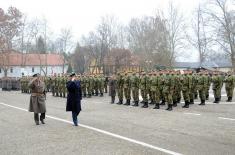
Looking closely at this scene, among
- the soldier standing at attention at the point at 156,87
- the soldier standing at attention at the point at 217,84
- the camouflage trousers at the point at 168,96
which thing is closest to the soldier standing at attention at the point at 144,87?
the soldier standing at attention at the point at 156,87

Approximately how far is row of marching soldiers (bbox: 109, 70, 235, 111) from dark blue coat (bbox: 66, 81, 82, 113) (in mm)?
5732

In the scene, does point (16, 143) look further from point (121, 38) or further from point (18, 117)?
point (121, 38)

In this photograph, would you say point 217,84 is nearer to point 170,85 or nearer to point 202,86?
point 202,86

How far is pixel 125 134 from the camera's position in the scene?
37.9ft

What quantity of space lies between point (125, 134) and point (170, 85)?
24.9 feet

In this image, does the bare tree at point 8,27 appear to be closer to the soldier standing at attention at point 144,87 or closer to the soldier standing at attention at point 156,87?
the soldier standing at attention at point 144,87

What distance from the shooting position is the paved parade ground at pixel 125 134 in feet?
31.0

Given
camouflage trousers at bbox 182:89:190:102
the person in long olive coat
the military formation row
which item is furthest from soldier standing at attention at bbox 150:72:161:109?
the military formation row

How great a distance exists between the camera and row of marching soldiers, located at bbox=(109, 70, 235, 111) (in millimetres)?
18922

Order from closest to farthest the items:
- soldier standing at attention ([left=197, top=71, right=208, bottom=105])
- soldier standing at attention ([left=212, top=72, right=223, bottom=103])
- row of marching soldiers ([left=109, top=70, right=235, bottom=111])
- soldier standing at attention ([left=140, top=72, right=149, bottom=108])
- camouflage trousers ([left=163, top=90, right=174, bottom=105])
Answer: camouflage trousers ([left=163, top=90, right=174, bottom=105])
row of marching soldiers ([left=109, top=70, right=235, bottom=111])
soldier standing at attention ([left=140, top=72, right=149, bottom=108])
soldier standing at attention ([left=197, top=71, right=208, bottom=105])
soldier standing at attention ([left=212, top=72, right=223, bottom=103])

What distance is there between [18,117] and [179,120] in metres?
6.47

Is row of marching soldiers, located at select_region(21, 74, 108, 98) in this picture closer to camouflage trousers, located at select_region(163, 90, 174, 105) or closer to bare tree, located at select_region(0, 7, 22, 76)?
camouflage trousers, located at select_region(163, 90, 174, 105)

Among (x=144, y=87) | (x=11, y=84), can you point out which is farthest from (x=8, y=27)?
(x=144, y=87)

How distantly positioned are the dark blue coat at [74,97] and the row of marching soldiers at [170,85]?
18.8 ft
